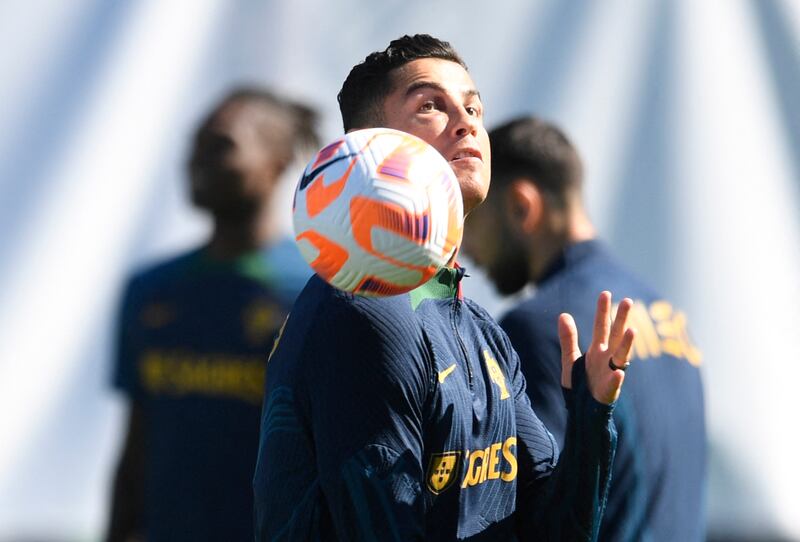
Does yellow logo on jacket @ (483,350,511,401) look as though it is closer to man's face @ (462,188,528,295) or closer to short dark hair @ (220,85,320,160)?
man's face @ (462,188,528,295)

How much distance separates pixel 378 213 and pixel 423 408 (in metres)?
0.32

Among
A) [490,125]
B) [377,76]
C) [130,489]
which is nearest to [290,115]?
[490,125]

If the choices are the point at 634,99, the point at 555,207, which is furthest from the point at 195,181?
the point at 634,99

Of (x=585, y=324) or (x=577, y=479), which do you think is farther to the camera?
(x=585, y=324)

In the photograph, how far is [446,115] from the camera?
208 cm

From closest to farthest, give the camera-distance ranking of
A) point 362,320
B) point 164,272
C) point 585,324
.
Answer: point 362,320 → point 585,324 → point 164,272

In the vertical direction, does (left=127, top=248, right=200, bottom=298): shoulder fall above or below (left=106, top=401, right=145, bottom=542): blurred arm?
above

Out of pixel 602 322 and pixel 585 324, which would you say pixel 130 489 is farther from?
pixel 602 322

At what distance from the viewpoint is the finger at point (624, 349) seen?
204cm

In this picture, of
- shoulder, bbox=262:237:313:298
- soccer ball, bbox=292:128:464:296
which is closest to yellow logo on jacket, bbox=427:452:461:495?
soccer ball, bbox=292:128:464:296

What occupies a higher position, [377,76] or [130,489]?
[377,76]

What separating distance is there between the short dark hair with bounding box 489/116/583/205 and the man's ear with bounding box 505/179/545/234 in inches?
0.7

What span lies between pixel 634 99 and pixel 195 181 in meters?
1.33

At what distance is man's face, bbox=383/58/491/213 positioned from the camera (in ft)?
6.73
